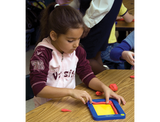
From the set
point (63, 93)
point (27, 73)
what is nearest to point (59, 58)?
point (63, 93)

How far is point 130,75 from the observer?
120 cm

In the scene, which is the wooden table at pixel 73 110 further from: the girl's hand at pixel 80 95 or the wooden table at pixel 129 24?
the wooden table at pixel 129 24

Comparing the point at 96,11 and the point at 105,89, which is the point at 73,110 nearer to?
the point at 105,89

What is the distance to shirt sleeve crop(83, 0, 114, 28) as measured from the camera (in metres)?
1.50

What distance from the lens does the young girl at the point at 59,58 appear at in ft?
3.16

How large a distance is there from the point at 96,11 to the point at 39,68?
731 mm

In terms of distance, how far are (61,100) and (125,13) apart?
1.81 m

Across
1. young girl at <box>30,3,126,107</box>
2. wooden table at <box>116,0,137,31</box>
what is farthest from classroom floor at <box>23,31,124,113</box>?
young girl at <box>30,3,126,107</box>

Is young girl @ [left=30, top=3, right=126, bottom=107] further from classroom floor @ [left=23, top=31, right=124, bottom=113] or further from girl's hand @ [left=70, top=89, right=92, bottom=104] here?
classroom floor @ [left=23, top=31, right=124, bottom=113]

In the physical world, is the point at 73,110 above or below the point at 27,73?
above

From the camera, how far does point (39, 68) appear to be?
1.02 metres
